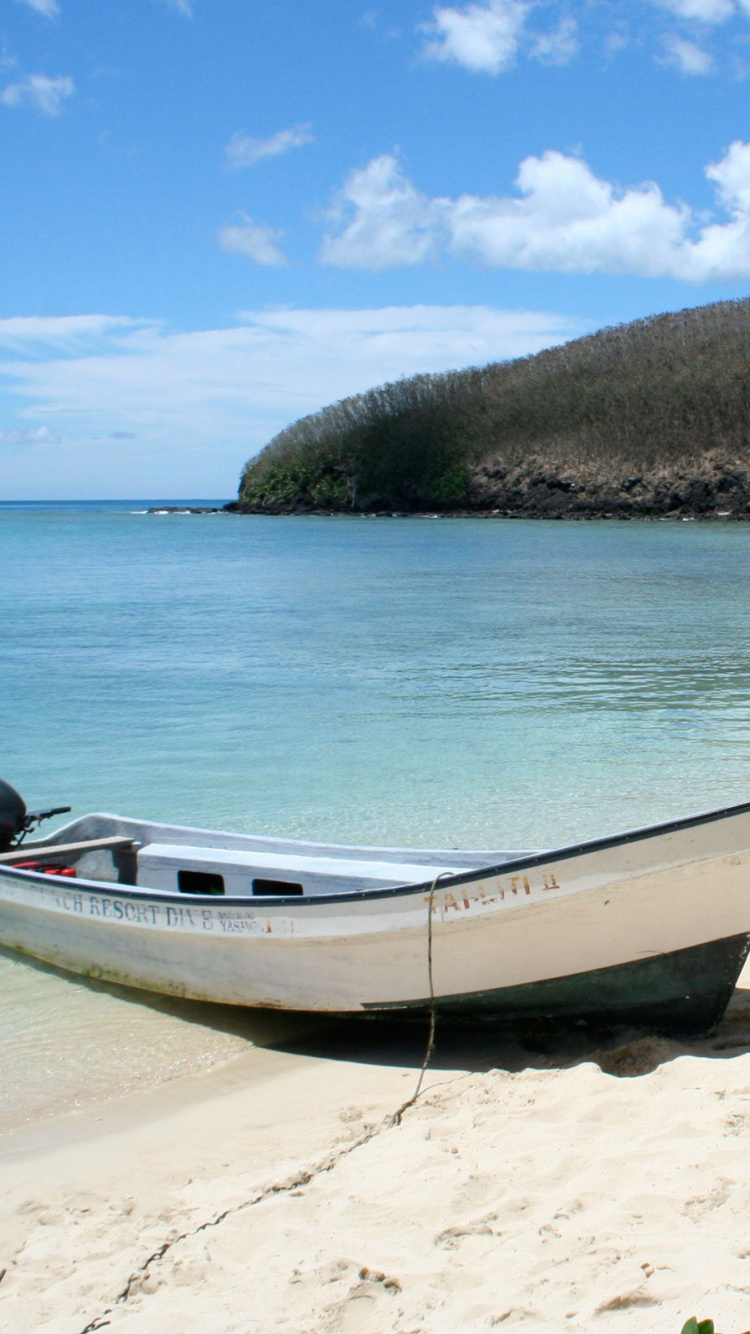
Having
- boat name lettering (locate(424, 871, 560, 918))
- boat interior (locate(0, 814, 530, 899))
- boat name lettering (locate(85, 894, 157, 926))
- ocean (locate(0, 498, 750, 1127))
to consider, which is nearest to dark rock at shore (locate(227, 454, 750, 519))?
ocean (locate(0, 498, 750, 1127))

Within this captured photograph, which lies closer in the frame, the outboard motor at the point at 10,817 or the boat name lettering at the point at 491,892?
the boat name lettering at the point at 491,892

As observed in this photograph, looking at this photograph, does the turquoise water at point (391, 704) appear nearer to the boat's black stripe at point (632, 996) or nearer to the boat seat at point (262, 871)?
the boat seat at point (262, 871)

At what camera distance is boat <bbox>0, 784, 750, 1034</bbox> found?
4566 mm

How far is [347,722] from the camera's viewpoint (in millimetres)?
14359

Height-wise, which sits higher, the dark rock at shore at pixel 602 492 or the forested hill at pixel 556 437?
the forested hill at pixel 556 437

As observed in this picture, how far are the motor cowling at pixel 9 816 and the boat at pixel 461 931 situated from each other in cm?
100

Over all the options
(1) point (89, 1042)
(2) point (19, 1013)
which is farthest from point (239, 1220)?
(2) point (19, 1013)

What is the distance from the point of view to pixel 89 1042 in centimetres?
573

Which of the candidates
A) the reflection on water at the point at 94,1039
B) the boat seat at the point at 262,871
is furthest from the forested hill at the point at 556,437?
the reflection on water at the point at 94,1039

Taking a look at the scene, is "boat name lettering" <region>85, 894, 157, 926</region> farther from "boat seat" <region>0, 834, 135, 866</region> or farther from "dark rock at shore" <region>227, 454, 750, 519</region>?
"dark rock at shore" <region>227, 454, 750, 519</region>

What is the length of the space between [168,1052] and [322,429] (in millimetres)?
129605

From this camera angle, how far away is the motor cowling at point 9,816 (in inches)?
282

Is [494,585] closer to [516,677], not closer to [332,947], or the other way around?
[516,677]

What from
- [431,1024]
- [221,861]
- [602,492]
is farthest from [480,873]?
[602,492]
